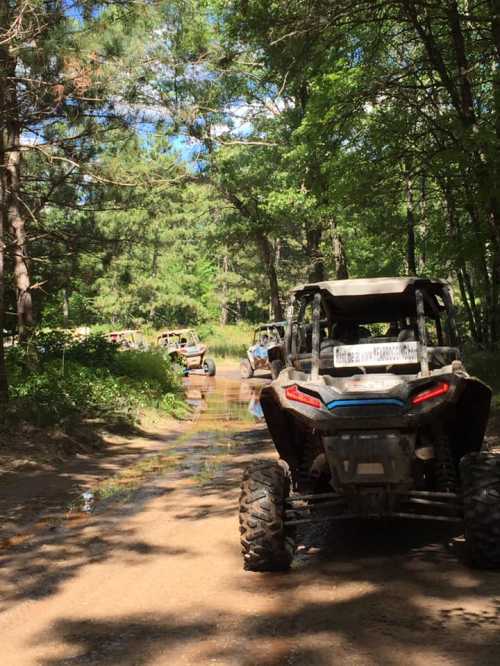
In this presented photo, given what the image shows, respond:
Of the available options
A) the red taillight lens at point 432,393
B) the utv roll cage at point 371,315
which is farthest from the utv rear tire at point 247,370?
the red taillight lens at point 432,393

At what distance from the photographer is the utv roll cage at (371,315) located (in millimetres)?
5711

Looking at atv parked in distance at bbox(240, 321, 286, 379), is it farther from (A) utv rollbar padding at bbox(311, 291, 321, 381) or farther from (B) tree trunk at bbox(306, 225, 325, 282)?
(A) utv rollbar padding at bbox(311, 291, 321, 381)

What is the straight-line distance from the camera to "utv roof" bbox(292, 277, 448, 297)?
5785mm

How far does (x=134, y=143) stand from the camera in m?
15.3

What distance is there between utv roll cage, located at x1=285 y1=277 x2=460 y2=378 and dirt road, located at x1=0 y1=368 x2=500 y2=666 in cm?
146

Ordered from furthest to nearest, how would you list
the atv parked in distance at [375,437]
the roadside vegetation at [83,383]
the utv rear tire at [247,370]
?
the utv rear tire at [247,370] → the roadside vegetation at [83,383] → the atv parked in distance at [375,437]

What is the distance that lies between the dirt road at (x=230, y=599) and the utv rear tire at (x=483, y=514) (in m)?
0.14

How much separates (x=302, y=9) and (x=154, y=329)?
51.3m

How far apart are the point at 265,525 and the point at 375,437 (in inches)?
41.0

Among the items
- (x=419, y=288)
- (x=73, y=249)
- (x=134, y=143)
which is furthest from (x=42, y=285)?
(x=419, y=288)

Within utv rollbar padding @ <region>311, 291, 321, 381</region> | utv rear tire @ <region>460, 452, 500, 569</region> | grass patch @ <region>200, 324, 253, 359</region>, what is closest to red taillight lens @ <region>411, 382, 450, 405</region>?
utv rear tire @ <region>460, 452, 500, 569</region>

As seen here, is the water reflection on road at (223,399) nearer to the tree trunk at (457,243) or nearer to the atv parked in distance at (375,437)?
the tree trunk at (457,243)

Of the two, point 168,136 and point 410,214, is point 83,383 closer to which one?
point 168,136

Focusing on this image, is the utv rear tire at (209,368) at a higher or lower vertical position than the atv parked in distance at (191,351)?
lower
